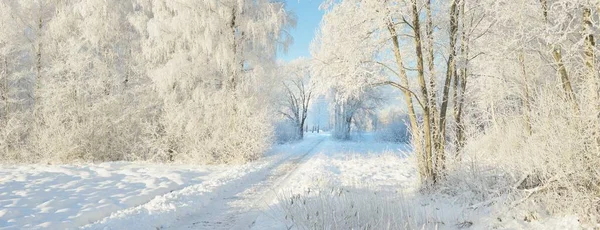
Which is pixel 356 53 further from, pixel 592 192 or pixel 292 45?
pixel 292 45

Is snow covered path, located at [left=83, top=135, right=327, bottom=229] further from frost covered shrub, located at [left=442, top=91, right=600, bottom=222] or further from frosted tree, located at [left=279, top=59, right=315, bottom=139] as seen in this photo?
frosted tree, located at [left=279, top=59, right=315, bottom=139]

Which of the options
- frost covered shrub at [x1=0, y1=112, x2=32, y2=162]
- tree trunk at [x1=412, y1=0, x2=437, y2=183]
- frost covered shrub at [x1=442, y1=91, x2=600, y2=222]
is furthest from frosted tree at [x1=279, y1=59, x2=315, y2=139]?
frost covered shrub at [x1=442, y1=91, x2=600, y2=222]

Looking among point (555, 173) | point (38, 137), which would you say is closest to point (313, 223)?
point (555, 173)

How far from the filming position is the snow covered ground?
4.66 metres

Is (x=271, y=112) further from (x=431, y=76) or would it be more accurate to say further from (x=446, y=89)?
(x=446, y=89)


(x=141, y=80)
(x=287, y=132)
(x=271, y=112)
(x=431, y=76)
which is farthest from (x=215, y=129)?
(x=287, y=132)

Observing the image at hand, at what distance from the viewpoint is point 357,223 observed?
4102 millimetres

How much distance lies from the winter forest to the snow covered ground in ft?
0.17

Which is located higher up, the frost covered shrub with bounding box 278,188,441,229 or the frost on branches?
the frost on branches

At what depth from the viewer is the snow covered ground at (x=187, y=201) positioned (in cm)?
466

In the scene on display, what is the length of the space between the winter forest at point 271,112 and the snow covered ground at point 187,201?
0.05 meters

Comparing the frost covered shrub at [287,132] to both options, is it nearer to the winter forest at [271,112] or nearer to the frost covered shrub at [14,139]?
the winter forest at [271,112]

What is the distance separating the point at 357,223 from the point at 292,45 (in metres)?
13.1

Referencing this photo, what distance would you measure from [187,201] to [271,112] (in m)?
9.98
